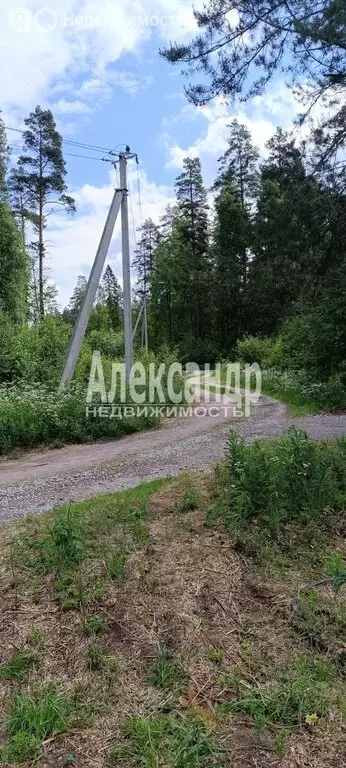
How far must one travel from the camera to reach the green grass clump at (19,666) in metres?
1.97

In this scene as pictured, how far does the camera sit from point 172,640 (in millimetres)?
2170

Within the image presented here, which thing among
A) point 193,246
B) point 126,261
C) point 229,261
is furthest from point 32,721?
point 193,246

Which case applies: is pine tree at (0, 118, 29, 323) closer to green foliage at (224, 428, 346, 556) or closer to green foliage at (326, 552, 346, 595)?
green foliage at (224, 428, 346, 556)

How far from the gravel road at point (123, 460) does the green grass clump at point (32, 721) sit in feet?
6.77

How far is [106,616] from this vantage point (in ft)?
7.59

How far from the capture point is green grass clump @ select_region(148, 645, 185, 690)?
76.5 inches

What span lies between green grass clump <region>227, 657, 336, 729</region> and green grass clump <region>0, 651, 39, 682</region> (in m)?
0.90

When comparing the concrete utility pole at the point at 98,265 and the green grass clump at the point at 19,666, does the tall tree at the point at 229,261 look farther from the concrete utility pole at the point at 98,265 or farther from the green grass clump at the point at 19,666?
the green grass clump at the point at 19,666

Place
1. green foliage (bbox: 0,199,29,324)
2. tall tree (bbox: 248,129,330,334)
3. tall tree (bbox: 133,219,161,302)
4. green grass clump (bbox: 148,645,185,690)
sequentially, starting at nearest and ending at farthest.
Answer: green grass clump (bbox: 148,645,185,690), tall tree (bbox: 248,129,330,334), green foliage (bbox: 0,199,29,324), tall tree (bbox: 133,219,161,302)

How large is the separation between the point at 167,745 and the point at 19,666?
773mm

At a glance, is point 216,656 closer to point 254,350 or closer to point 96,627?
point 96,627

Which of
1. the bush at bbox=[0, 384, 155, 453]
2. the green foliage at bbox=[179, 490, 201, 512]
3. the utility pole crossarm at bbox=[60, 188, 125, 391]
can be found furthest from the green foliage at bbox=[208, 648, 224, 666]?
the utility pole crossarm at bbox=[60, 188, 125, 391]

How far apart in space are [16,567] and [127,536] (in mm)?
718

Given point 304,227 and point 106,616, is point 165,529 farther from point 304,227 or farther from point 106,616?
point 304,227
